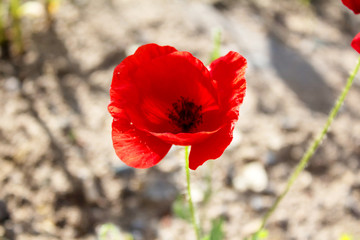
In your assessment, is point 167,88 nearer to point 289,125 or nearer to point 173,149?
point 173,149

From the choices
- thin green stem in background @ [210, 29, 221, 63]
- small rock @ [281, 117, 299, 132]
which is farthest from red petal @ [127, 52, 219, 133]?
small rock @ [281, 117, 299, 132]

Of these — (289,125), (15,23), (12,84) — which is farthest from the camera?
(15,23)

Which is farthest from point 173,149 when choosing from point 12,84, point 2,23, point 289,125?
point 2,23

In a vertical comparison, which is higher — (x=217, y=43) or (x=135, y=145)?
(x=217, y=43)

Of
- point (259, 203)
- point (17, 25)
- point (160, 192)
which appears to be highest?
point (17, 25)

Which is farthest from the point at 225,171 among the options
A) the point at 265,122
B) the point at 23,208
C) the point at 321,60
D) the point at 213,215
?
the point at 321,60

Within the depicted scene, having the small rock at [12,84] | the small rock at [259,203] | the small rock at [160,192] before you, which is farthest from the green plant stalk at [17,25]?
the small rock at [259,203]

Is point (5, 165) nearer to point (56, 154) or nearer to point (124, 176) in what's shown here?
point (56, 154)
